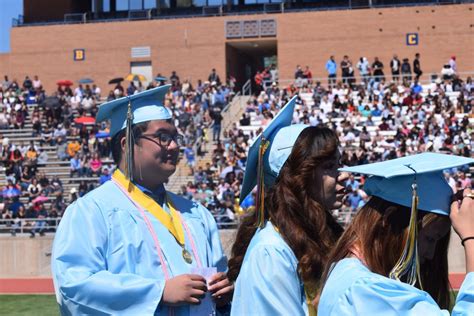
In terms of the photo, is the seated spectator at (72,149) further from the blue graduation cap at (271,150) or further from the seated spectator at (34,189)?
the blue graduation cap at (271,150)

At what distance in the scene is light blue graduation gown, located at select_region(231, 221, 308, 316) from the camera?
3.51 meters

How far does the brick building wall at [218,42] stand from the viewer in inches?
1353

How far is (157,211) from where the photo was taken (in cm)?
453

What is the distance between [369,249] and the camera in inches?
117

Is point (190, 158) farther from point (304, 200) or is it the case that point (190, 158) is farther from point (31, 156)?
point (304, 200)

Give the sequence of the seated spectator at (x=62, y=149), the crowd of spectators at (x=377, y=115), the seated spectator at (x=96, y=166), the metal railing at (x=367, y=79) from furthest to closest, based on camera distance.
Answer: the metal railing at (x=367, y=79)
the seated spectator at (x=62, y=149)
the seated spectator at (x=96, y=166)
the crowd of spectators at (x=377, y=115)

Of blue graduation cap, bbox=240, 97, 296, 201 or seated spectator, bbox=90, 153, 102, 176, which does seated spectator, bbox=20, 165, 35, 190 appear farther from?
blue graduation cap, bbox=240, 97, 296, 201

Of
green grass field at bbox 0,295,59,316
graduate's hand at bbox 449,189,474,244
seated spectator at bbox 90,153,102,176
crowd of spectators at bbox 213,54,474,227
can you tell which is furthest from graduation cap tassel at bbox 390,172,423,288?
seated spectator at bbox 90,153,102,176

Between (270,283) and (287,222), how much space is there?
0.40 meters

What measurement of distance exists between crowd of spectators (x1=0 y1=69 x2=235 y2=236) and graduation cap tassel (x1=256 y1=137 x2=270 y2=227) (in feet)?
52.4

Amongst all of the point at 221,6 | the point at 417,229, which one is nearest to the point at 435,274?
the point at 417,229

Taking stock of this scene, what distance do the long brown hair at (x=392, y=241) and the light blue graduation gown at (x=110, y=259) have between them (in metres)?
1.29

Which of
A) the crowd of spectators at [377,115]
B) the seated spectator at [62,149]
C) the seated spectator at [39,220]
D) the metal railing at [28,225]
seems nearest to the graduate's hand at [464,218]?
the crowd of spectators at [377,115]

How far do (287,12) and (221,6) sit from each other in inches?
127
